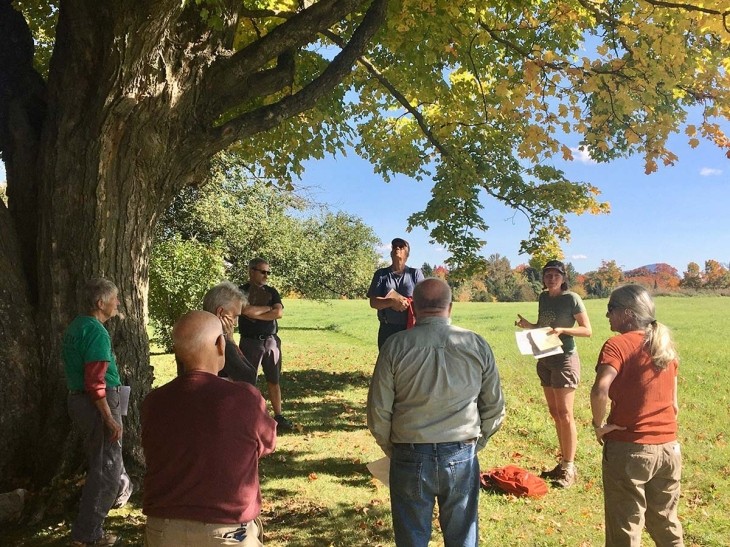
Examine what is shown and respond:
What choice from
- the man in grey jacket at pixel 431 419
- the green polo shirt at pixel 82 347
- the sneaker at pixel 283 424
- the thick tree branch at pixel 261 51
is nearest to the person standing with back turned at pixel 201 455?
the man in grey jacket at pixel 431 419

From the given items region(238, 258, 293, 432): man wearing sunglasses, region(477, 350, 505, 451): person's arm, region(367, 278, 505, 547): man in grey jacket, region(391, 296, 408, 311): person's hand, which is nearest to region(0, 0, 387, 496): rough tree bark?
region(238, 258, 293, 432): man wearing sunglasses

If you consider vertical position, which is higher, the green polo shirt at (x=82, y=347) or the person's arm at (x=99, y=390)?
the green polo shirt at (x=82, y=347)

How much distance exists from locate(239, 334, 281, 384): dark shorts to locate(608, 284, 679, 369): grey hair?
15.6 feet

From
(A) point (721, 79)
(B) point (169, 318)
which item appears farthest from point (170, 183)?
(B) point (169, 318)

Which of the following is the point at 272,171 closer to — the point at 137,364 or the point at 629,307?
the point at 137,364

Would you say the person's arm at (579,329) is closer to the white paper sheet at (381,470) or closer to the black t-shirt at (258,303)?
the white paper sheet at (381,470)

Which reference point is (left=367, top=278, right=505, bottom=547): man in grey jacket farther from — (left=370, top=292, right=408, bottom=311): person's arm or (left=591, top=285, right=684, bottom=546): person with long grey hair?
(left=370, top=292, right=408, bottom=311): person's arm

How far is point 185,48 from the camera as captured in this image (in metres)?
5.71

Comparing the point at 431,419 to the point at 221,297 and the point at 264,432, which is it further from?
the point at 221,297

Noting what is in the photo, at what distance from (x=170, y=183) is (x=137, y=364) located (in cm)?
184

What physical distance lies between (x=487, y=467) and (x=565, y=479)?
93 cm

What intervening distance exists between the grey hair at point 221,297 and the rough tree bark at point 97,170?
6.49ft

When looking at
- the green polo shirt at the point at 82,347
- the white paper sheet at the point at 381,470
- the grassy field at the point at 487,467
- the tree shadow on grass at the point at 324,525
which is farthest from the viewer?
the grassy field at the point at 487,467

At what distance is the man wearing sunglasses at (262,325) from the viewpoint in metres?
6.98
